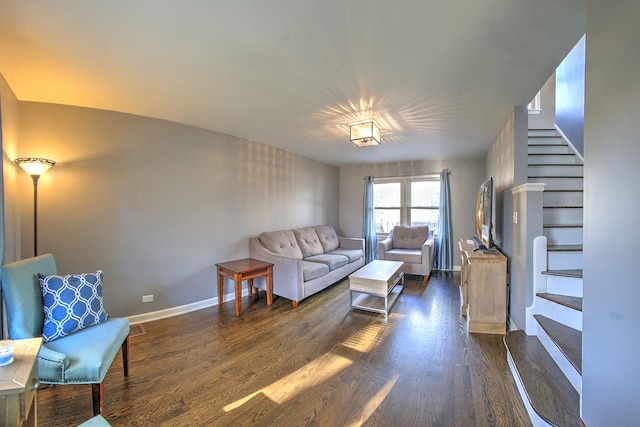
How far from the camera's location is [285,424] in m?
1.58

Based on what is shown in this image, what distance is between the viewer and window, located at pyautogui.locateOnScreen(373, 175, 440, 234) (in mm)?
5727

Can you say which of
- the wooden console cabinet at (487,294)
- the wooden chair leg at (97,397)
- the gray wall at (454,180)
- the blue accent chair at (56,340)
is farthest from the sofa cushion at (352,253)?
the wooden chair leg at (97,397)

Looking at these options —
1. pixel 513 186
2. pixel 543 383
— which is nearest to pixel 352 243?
pixel 513 186

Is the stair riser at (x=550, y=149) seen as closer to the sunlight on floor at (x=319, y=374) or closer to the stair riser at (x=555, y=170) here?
the stair riser at (x=555, y=170)

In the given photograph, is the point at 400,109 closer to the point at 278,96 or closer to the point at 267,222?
the point at 278,96

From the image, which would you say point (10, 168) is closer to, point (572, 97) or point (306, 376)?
point (306, 376)

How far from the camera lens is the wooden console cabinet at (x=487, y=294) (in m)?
2.66

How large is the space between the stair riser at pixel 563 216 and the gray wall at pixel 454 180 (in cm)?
267

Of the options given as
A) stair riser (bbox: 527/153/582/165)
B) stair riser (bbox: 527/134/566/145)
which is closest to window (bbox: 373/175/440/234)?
stair riser (bbox: 527/134/566/145)

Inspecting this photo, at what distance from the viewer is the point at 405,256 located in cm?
477

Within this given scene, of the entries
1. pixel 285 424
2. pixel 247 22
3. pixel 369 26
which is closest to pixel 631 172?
pixel 369 26

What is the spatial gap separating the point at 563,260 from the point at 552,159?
1.60 metres

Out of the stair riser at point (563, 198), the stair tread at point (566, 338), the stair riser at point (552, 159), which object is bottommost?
the stair tread at point (566, 338)

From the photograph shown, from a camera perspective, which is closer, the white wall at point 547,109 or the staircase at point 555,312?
the staircase at point 555,312
